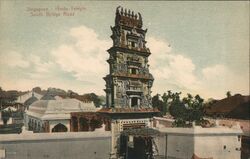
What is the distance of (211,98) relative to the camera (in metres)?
8.62

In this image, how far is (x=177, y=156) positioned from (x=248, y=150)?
6.85ft

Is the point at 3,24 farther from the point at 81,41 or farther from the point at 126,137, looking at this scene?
the point at 126,137

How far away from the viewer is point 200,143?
324 inches

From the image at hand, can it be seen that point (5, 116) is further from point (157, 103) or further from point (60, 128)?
point (157, 103)

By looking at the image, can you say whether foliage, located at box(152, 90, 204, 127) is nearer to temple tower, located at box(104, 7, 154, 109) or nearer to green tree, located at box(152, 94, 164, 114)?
green tree, located at box(152, 94, 164, 114)

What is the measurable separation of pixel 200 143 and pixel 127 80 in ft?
8.04

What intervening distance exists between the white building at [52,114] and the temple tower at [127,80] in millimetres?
698

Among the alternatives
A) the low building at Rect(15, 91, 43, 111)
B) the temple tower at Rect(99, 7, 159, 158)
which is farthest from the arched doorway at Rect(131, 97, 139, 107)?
the low building at Rect(15, 91, 43, 111)

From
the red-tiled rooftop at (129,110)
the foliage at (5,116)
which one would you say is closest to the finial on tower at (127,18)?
the red-tiled rooftop at (129,110)

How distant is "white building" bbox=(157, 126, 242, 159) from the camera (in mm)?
8203

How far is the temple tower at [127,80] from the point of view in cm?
812

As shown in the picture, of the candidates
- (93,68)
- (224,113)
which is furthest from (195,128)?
(93,68)

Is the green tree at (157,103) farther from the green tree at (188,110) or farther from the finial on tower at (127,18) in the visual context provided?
the finial on tower at (127,18)

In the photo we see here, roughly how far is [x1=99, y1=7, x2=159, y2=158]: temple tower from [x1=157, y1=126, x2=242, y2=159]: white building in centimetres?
69
